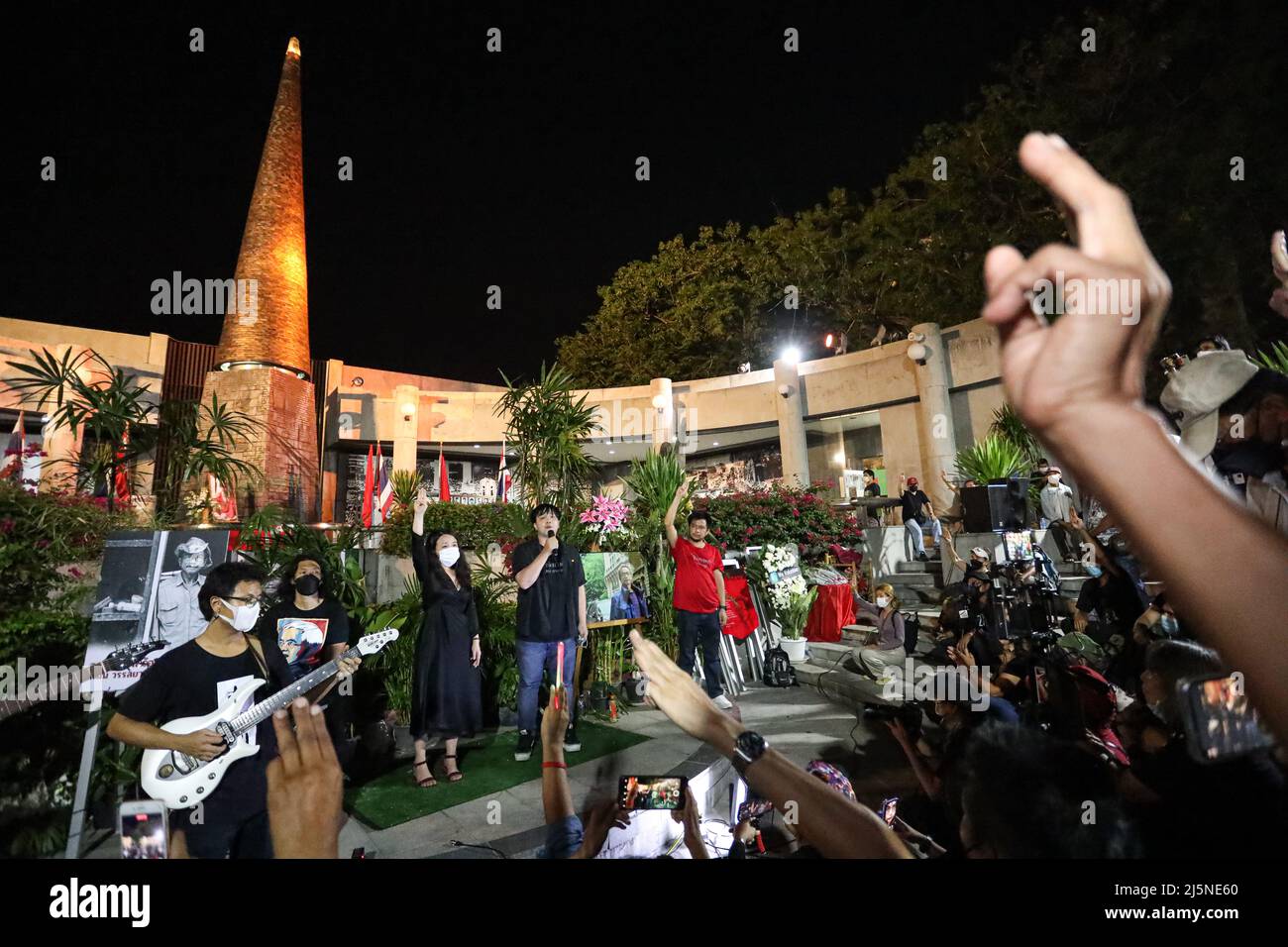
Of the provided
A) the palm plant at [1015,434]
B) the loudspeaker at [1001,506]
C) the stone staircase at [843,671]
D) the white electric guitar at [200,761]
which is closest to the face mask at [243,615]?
the white electric guitar at [200,761]

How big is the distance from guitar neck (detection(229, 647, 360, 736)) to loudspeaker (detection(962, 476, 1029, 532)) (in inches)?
358

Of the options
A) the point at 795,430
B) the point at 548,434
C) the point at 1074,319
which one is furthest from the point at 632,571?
the point at 795,430

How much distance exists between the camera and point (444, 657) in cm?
471

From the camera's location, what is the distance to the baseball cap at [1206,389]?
251cm

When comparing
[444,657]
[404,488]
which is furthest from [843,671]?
[404,488]

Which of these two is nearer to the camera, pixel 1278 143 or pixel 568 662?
pixel 568 662

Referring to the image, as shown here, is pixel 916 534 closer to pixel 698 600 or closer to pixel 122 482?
pixel 698 600

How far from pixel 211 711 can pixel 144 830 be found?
1.79 ft

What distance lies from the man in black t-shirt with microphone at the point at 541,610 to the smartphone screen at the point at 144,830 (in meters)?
2.92

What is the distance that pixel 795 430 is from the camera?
1853 cm

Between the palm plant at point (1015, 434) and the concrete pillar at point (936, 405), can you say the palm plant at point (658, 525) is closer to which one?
the palm plant at point (1015, 434)
